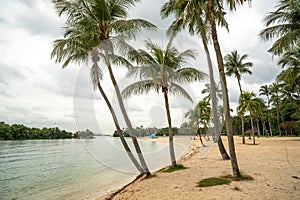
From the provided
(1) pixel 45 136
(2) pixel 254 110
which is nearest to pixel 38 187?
(2) pixel 254 110

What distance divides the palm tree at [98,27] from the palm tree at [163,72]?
1451 millimetres

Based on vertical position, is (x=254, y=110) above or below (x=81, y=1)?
below

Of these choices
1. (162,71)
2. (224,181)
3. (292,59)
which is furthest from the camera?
(292,59)

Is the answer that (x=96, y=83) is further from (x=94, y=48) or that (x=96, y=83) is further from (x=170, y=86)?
(x=170, y=86)

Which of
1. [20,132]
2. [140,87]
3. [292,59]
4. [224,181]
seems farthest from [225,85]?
[20,132]

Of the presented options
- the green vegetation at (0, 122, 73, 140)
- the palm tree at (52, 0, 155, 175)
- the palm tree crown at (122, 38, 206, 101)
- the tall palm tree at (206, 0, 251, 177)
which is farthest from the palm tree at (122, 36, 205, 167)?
the green vegetation at (0, 122, 73, 140)

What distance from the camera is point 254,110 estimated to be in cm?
2591

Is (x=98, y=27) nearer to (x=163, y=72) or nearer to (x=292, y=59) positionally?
(x=163, y=72)

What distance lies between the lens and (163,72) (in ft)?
36.6

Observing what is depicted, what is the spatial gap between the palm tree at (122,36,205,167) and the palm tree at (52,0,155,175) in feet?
4.76

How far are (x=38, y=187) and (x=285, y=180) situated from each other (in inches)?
536

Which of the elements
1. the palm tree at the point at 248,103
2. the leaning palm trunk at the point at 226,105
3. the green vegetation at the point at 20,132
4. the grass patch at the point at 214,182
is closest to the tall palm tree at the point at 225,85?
the leaning palm trunk at the point at 226,105

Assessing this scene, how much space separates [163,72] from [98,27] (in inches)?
153

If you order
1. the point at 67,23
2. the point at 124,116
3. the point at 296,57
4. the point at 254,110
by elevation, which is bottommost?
the point at 124,116
